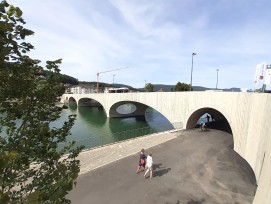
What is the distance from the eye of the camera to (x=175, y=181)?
50.6 feet

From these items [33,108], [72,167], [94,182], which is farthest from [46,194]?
[94,182]

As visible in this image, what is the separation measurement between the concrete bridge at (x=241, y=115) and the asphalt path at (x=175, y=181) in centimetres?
138

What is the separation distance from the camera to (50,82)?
18.6ft

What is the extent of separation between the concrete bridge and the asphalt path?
1.38 metres

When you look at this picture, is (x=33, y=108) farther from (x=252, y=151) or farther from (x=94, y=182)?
(x=252, y=151)

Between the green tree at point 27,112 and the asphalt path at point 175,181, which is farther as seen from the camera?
the asphalt path at point 175,181

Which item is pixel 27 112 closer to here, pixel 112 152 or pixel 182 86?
pixel 112 152

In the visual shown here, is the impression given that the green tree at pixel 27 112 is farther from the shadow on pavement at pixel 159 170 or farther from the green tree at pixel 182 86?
A: the green tree at pixel 182 86

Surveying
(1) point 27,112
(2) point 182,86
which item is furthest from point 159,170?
(2) point 182,86

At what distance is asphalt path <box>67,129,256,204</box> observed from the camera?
13266 mm

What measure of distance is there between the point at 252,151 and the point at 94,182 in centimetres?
1294

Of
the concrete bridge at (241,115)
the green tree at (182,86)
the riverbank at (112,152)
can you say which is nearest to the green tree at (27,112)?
the concrete bridge at (241,115)

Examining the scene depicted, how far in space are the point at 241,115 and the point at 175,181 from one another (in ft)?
38.1

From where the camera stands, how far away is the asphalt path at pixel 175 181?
13266 mm
